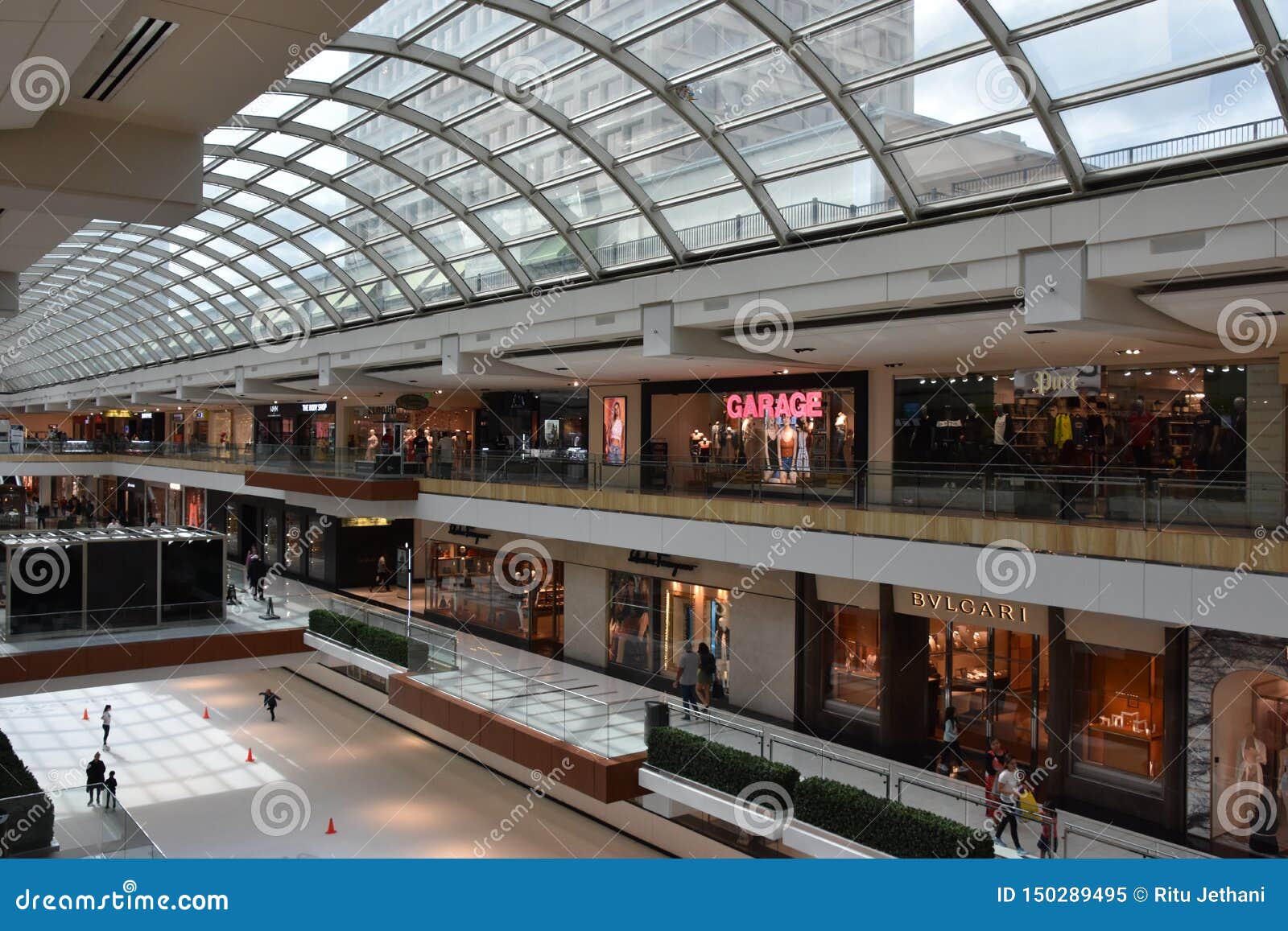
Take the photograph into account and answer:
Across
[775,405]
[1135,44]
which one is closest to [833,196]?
[1135,44]

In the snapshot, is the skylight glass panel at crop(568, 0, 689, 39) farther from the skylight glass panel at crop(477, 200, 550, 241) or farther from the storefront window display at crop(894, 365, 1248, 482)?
the storefront window display at crop(894, 365, 1248, 482)

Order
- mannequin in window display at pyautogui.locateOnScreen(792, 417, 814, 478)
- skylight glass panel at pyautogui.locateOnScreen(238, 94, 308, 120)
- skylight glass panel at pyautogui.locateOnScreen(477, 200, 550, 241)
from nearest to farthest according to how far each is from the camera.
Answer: skylight glass panel at pyautogui.locateOnScreen(238, 94, 308, 120) < skylight glass panel at pyautogui.locateOnScreen(477, 200, 550, 241) < mannequin in window display at pyautogui.locateOnScreen(792, 417, 814, 478)

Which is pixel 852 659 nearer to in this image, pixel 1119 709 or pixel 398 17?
pixel 1119 709

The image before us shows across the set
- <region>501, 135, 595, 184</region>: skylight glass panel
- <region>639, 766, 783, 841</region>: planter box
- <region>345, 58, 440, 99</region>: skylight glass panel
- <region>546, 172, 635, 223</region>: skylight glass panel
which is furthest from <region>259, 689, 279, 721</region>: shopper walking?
<region>345, 58, 440, 99</region>: skylight glass panel

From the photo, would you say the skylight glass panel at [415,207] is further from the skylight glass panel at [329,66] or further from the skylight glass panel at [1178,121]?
the skylight glass panel at [1178,121]

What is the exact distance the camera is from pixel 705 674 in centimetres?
2008

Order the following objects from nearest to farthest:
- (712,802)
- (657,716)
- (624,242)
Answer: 1. (712,802)
2. (657,716)
3. (624,242)

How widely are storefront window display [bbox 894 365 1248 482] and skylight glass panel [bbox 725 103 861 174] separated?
5315 mm

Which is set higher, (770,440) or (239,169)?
(239,169)

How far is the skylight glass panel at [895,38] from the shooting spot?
41.2 ft

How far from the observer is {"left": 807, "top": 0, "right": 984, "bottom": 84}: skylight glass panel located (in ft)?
41.2

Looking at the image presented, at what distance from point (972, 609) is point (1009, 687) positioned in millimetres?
1500
